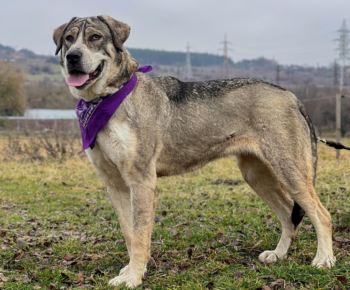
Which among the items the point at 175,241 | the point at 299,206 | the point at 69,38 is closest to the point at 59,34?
the point at 69,38

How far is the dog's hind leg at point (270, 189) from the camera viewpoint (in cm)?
460

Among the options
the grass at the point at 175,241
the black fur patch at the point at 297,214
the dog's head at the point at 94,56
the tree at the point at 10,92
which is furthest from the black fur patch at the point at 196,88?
the tree at the point at 10,92

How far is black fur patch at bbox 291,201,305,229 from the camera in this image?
4430 millimetres

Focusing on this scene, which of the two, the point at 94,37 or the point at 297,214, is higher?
the point at 94,37

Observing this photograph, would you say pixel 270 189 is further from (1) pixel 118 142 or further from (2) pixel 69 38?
(2) pixel 69 38

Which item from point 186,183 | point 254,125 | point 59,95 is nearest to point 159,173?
point 254,125

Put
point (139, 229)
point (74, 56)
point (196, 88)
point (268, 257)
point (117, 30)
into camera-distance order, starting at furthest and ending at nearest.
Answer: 1. point (196, 88)
2. point (268, 257)
3. point (117, 30)
4. point (139, 229)
5. point (74, 56)

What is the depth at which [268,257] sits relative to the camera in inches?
171

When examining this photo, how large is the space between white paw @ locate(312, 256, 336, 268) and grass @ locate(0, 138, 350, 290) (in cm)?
7

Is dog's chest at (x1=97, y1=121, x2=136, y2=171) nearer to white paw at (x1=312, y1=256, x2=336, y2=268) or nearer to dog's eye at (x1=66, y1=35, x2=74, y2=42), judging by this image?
dog's eye at (x1=66, y1=35, x2=74, y2=42)

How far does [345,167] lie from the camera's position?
10.3 m

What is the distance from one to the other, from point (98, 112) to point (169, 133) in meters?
0.81

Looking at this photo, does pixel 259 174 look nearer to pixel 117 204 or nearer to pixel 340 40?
pixel 117 204

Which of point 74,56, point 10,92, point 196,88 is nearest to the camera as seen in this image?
point 74,56
